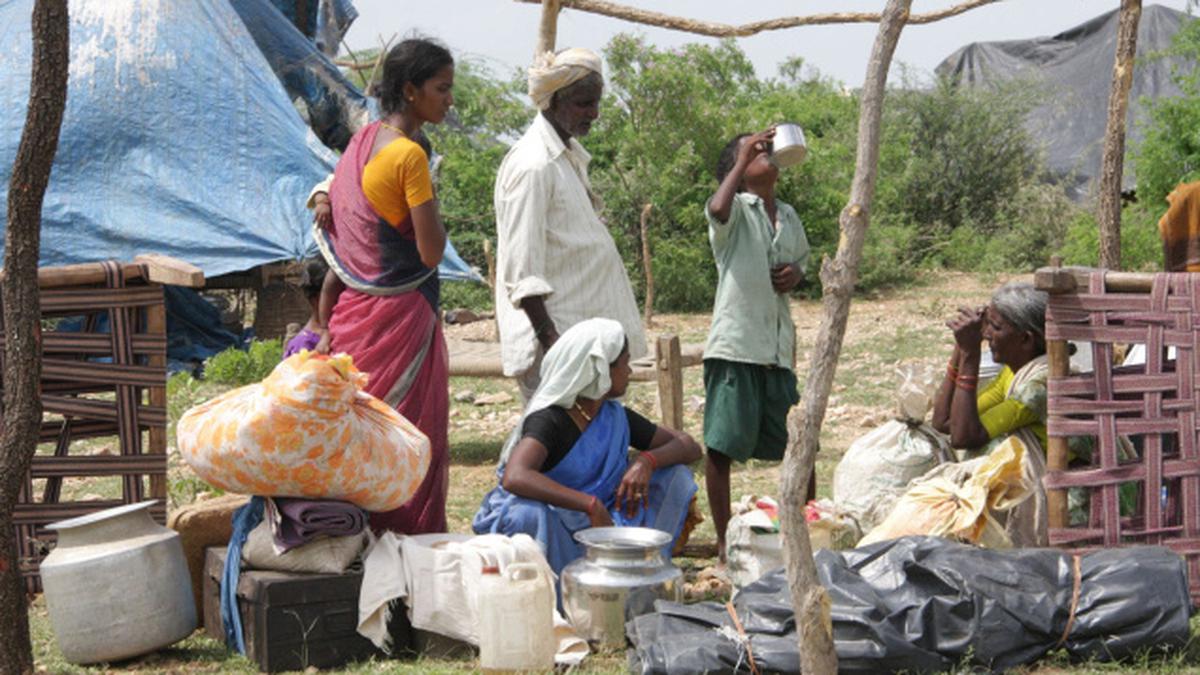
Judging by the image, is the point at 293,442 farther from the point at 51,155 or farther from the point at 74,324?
the point at 74,324

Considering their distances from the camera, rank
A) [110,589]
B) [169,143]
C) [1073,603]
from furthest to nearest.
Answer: [169,143], [110,589], [1073,603]

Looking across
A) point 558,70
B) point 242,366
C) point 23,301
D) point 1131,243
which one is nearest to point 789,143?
point 558,70

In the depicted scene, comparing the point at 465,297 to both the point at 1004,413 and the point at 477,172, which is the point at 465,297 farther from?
the point at 1004,413

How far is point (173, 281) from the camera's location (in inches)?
172

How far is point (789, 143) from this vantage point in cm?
475

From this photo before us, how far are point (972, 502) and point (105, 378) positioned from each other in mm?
2570

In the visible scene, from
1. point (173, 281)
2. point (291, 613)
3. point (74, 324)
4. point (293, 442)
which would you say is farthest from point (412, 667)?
point (74, 324)

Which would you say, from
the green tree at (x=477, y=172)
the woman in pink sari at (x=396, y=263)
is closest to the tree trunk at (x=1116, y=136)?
the woman in pink sari at (x=396, y=263)

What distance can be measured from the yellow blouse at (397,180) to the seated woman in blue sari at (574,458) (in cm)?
60

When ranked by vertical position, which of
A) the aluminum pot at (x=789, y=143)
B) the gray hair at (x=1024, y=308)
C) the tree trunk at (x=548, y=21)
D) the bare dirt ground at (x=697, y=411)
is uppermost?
the tree trunk at (x=548, y=21)

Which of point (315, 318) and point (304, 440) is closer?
point (304, 440)

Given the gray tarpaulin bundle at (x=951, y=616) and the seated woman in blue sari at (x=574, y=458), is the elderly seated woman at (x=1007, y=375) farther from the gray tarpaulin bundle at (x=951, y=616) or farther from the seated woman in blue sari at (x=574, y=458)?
the seated woman in blue sari at (x=574, y=458)

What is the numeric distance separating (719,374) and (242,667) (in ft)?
6.13

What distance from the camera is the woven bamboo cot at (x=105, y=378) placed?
4.33m
